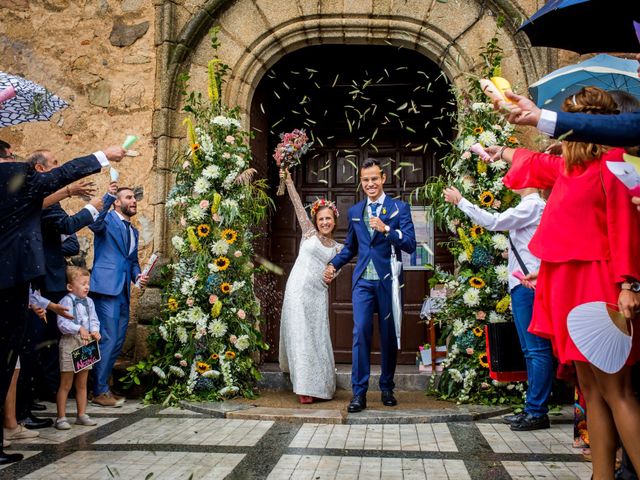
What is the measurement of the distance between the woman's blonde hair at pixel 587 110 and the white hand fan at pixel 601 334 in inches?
25.9

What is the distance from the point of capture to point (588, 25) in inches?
138

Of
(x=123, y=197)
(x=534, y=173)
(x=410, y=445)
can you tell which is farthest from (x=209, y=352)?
(x=534, y=173)

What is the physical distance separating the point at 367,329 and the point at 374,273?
0.46 m

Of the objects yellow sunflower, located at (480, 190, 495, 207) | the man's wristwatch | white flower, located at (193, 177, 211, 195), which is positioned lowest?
the man's wristwatch

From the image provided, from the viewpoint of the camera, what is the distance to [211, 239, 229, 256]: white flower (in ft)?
20.4

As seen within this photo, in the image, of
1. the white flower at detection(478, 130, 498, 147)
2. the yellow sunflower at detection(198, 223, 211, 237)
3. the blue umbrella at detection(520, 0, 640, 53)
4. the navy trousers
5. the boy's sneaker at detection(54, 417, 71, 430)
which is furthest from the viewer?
the yellow sunflower at detection(198, 223, 211, 237)

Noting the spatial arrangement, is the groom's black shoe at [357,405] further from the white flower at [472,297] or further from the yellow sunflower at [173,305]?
the yellow sunflower at [173,305]

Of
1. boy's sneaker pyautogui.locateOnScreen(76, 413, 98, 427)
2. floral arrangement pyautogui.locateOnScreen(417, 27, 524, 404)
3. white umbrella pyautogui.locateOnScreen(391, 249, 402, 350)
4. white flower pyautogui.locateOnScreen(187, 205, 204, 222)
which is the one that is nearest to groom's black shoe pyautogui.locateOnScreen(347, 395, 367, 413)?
white umbrella pyautogui.locateOnScreen(391, 249, 402, 350)

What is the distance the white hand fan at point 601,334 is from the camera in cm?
277

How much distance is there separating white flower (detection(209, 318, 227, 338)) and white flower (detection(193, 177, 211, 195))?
1183 millimetres

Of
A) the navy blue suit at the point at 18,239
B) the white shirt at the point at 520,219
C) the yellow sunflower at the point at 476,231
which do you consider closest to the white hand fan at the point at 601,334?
the white shirt at the point at 520,219

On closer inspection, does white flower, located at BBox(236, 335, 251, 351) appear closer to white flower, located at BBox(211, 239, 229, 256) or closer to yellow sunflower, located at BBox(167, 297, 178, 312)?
yellow sunflower, located at BBox(167, 297, 178, 312)

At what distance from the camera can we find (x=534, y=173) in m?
3.36

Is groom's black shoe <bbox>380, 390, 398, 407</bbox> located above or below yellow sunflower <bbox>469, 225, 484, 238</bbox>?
below
